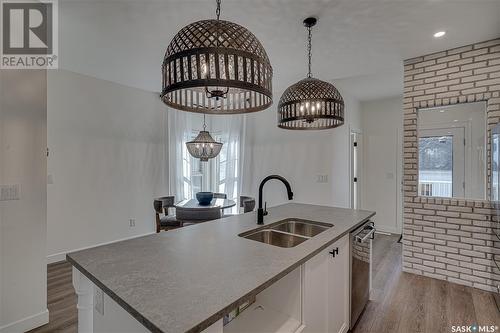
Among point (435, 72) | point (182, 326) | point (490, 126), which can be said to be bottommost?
point (182, 326)

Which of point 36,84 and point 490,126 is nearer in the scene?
point 36,84

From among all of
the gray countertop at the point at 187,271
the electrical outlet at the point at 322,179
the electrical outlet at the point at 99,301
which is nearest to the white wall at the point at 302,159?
the electrical outlet at the point at 322,179

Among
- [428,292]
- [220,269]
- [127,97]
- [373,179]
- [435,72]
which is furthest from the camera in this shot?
[373,179]

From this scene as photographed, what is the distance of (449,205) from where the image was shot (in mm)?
2982

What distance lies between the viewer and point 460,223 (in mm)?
2904

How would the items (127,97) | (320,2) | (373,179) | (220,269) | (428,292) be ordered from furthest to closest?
(373,179) → (127,97) → (428,292) → (320,2) → (220,269)

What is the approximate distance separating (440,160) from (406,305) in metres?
1.85

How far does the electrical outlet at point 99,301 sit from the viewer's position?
3.77 feet

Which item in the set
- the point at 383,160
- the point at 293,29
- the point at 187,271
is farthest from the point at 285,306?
the point at 383,160

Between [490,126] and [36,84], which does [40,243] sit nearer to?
[36,84]

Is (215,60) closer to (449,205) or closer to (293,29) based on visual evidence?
(293,29)

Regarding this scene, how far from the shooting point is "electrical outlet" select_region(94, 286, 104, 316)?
3.77ft

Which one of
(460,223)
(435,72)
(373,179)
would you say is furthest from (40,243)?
(373,179)

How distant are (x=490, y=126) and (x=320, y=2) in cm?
235
